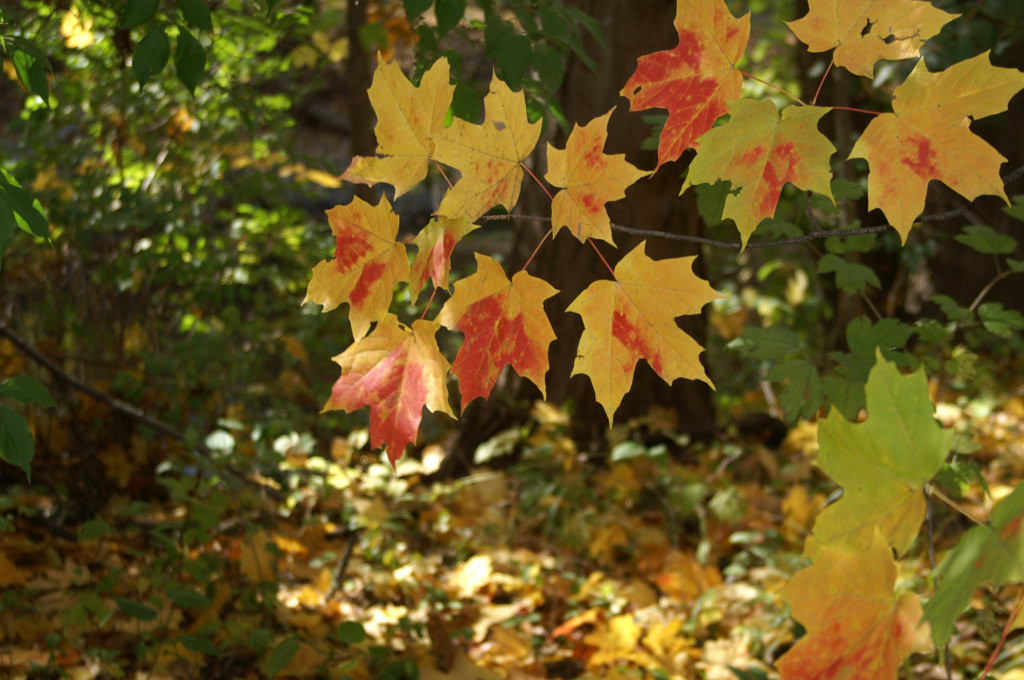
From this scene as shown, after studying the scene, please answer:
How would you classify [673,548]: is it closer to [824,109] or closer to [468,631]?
[468,631]

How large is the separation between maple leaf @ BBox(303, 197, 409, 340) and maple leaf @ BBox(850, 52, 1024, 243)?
0.49 m

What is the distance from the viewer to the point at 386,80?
91cm

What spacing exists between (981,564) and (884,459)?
99 millimetres

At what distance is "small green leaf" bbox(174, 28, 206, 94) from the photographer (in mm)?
1476

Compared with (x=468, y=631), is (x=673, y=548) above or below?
below

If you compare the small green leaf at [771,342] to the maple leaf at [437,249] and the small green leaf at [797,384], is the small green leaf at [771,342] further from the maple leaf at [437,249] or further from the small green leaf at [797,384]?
the maple leaf at [437,249]

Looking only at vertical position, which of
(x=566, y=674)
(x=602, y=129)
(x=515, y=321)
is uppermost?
(x=602, y=129)

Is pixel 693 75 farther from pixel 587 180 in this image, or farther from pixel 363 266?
pixel 363 266

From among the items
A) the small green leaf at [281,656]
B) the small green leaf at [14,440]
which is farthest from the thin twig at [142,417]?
the small green leaf at [14,440]

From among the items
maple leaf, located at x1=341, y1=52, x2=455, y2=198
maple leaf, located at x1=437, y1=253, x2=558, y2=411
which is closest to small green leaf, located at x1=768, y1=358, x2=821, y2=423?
maple leaf, located at x1=437, y1=253, x2=558, y2=411

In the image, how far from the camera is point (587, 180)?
34.1 inches

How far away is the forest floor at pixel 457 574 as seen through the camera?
1932 millimetres

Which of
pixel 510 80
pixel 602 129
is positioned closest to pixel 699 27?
pixel 602 129

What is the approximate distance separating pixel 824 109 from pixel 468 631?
1.67 metres
